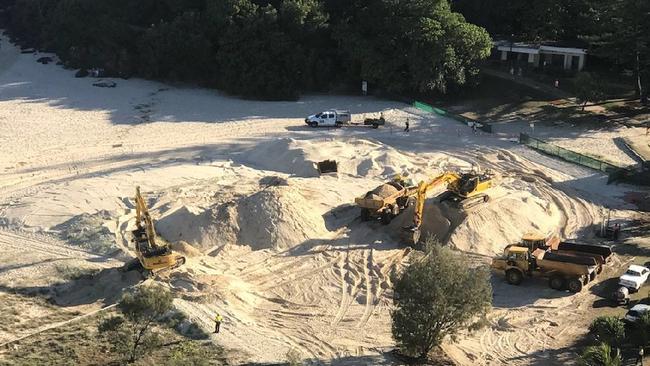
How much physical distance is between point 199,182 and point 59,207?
828 cm

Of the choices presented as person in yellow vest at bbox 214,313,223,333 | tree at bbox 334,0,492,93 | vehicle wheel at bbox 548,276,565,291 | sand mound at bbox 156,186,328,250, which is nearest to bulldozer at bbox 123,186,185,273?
sand mound at bbox 156,186,328,250

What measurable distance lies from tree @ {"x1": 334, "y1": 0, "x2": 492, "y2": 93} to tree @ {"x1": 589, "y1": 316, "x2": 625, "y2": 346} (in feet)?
120

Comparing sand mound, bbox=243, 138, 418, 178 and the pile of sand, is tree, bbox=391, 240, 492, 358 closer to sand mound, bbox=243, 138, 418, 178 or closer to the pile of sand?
the pile of sand

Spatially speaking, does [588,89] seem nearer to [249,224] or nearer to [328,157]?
[328,157]

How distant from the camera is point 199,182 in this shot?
4212cm

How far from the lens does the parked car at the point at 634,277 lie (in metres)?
29.6

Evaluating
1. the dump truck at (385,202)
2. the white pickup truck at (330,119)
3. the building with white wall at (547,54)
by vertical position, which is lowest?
the dump truck at (385,202)

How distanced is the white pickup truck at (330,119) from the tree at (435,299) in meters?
32.7

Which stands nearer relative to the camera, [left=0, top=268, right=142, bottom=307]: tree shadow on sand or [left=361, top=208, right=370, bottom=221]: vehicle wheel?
[left=0, top=268, right=142, bottom=307]: tree shadow on sand

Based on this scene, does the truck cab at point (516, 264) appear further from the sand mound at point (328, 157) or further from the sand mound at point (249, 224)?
the sand mound at point (328, 157)

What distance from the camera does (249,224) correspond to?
113ft

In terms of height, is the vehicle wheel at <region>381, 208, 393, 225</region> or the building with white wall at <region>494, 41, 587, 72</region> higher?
the building with white wall at <region>494, 41, 587, 72</region>

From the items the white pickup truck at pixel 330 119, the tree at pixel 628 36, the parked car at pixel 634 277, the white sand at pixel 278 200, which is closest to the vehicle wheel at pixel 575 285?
the white sand at pixel 278 200

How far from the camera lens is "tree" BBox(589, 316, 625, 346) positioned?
80.9ft
